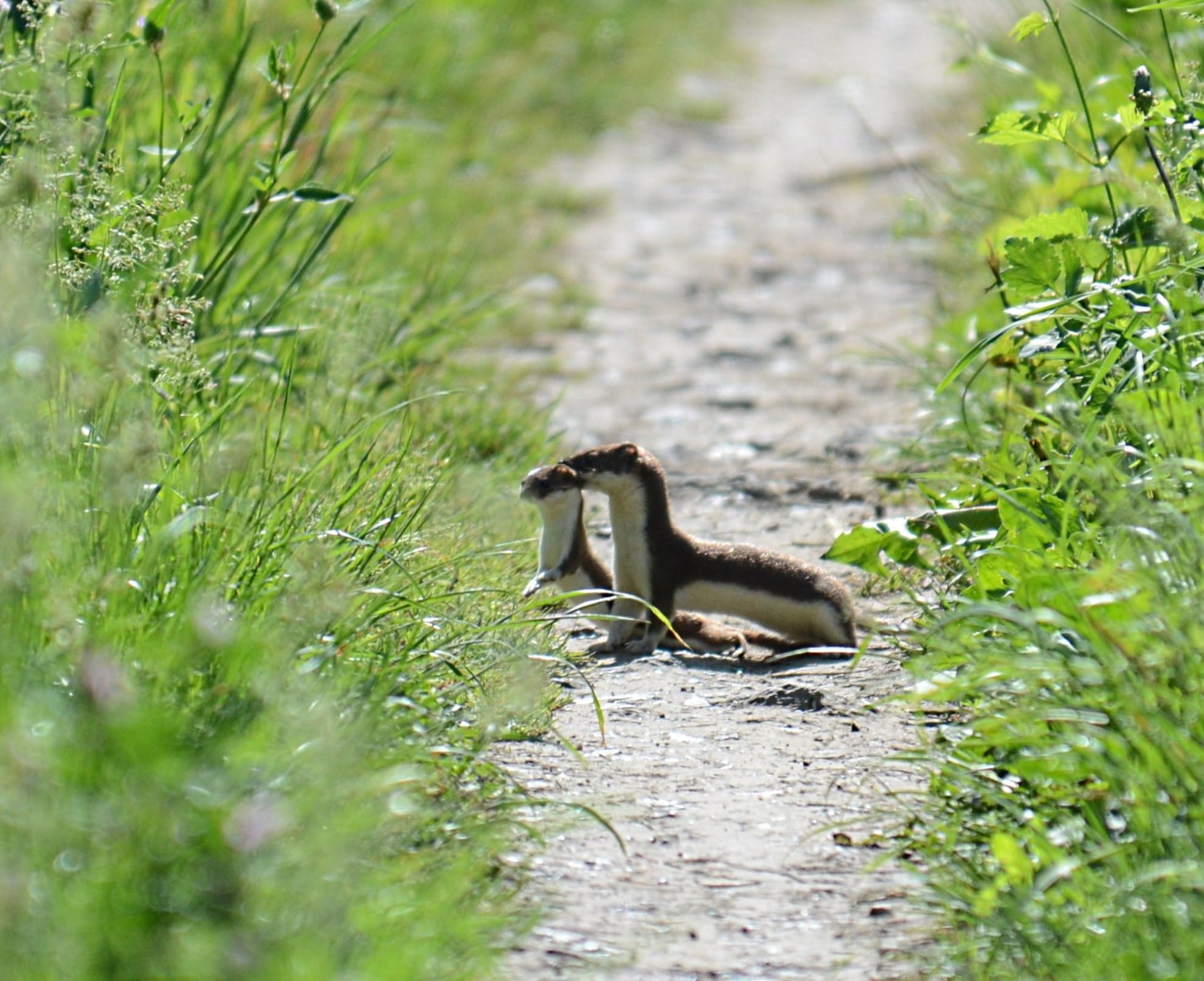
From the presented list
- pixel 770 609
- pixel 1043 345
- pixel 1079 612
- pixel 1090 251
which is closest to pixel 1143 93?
pixel 1043 345

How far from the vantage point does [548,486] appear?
4.62 metres

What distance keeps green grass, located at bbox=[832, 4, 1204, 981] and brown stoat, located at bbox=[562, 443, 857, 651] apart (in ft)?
0.82

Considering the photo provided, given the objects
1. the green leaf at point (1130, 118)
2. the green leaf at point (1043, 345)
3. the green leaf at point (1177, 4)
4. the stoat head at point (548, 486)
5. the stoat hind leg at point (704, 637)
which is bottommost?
the stoat hind leg at point (704, 637)

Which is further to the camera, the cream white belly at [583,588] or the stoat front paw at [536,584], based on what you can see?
the cream white belly at [583,588]

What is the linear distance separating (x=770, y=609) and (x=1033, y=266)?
1169 millimetres

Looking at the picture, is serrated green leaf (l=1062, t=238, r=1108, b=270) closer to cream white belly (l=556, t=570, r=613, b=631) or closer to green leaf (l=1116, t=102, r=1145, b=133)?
green leaf (l=1116, t=102, r=1145, b=133)

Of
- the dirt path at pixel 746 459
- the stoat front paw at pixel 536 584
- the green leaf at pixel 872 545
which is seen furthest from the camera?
the stoat front paw at pixel 536 584

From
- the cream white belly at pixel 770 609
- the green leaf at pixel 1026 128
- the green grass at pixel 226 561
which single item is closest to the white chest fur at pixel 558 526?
the green grass at pixel 226 561

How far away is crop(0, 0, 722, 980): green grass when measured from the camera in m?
2.41

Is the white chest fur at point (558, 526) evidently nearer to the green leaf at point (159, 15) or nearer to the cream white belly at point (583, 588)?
the cream white belly at point (583, 588)

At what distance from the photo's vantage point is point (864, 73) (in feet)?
45.1

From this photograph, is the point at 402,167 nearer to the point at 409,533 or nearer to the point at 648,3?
the point at 409,533

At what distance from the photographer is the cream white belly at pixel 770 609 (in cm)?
440

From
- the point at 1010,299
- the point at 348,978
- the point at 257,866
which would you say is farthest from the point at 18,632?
the point at 1010,299
